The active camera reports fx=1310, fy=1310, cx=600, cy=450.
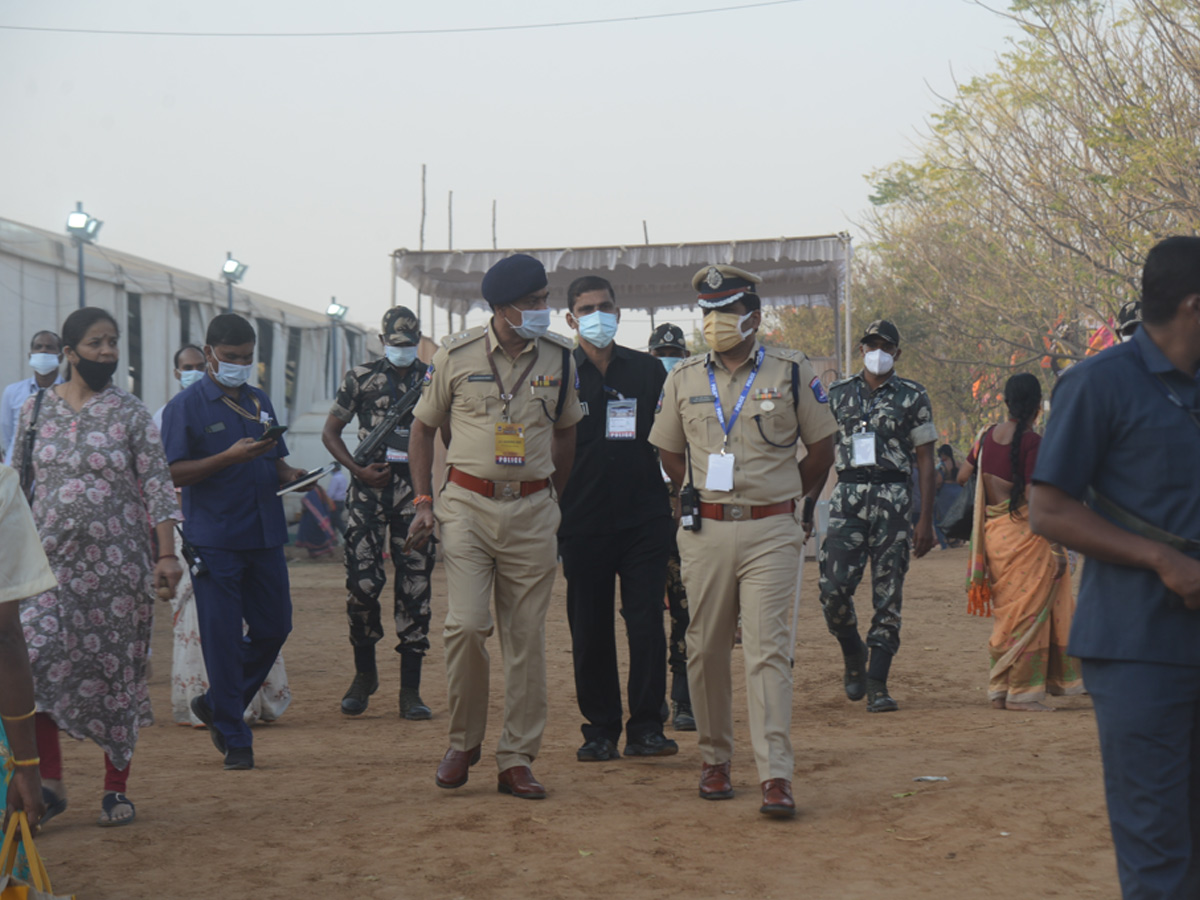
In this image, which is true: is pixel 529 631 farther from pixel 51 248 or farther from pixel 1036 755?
pixel 51 248

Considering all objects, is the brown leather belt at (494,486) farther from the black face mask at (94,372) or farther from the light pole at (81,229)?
the light pole at (81,229)

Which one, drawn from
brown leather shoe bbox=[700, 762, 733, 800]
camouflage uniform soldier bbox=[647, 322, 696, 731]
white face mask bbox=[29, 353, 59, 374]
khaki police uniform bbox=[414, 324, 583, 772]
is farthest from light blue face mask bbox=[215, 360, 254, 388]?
white face mask bbox=[29, 353, 59, 374]

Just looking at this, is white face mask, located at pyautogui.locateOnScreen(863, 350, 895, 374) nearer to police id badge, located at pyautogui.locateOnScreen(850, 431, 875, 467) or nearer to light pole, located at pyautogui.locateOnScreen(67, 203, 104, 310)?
police id badge, located at pyautogui.locateOnScreen(850, 431, 875, 467)

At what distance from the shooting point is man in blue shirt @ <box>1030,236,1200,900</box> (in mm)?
2943

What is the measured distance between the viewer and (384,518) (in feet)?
25.8

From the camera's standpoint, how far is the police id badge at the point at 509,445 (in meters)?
5.50

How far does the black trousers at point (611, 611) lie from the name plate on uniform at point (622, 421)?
44 centimetres

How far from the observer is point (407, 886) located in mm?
4367

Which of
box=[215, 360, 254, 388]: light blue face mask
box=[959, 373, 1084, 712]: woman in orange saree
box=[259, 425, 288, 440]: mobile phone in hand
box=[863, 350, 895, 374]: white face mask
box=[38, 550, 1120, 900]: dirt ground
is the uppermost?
box=[863, 350, 895, 374]: white face mask

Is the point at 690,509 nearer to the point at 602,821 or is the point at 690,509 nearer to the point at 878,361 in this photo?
the point at 602,821

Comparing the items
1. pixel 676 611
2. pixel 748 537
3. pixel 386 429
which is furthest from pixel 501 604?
pixel 386 429

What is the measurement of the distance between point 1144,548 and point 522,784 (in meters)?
3.20

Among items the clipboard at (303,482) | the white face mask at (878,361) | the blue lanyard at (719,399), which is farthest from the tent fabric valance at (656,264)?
the blue lanyard at (719,399)

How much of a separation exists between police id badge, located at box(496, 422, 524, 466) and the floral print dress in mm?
1359
